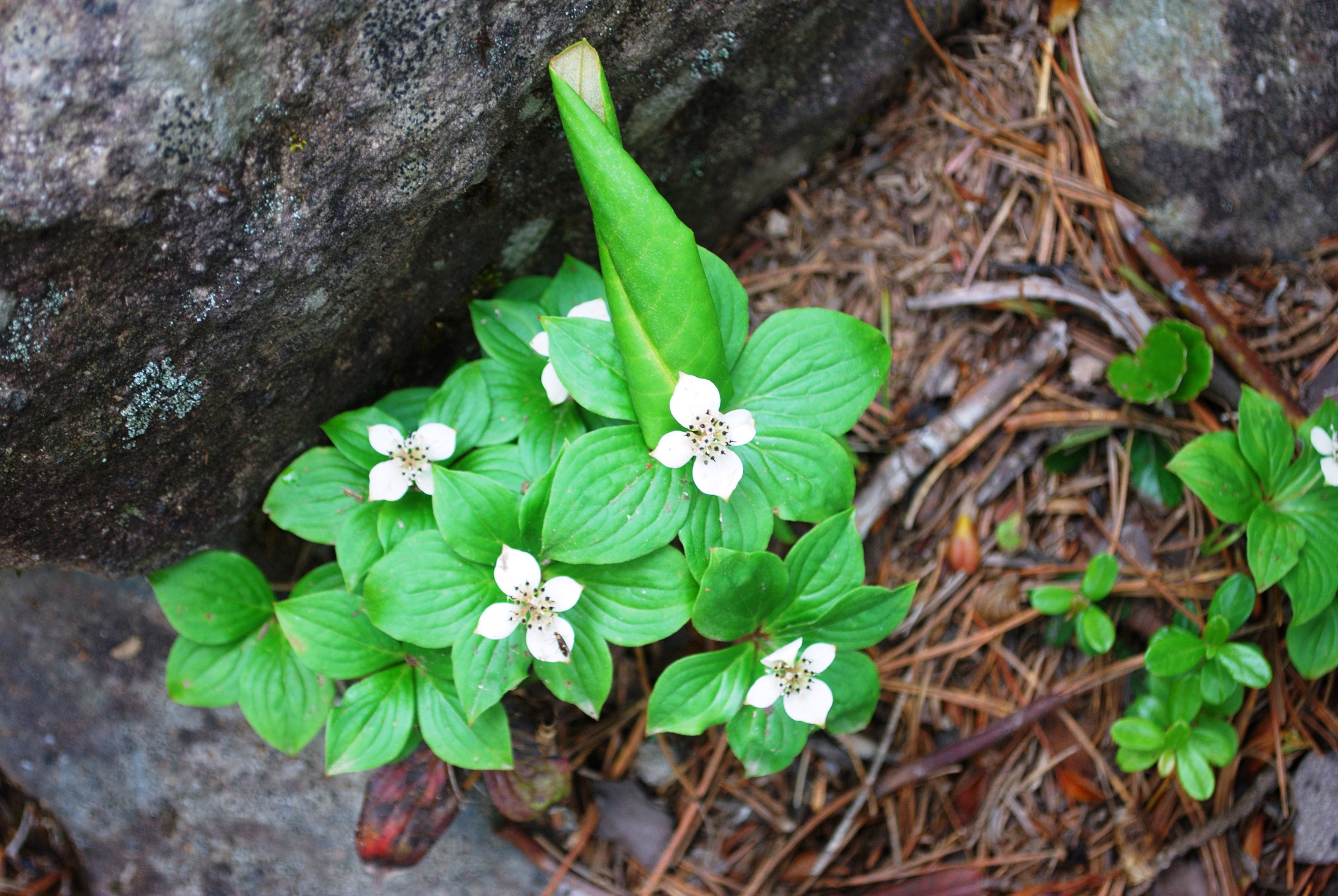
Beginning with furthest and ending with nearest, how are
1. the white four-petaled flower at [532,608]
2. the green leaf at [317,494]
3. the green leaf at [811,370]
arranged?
the green leaf at [317,494] < the green leaf at [811,370] < the white four-petaled flower at [532,608]

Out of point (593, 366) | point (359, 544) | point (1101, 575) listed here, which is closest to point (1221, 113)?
point (1101, 575)

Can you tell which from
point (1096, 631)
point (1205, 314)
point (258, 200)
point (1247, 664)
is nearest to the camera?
point (258, 200)

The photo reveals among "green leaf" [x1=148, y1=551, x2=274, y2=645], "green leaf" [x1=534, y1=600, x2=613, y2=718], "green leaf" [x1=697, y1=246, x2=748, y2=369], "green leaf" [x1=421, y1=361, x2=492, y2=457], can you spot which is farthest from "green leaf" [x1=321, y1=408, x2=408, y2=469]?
"green leaf" [x1=697, y1=246, x2=748, y2=369]

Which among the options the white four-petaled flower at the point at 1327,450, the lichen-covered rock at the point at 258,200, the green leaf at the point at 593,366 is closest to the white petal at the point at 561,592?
the green leaf at the point at 593,366

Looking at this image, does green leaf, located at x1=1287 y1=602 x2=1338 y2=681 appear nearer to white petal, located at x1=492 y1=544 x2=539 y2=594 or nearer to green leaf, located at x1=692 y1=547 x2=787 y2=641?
green leaf, located at x1=692 y1=547 x2=787 y2=641

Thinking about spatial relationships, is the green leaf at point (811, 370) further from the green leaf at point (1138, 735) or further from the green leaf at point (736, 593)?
the green leaf at point (1138, 735)

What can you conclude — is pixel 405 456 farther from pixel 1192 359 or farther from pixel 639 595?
pixel 1192 359
